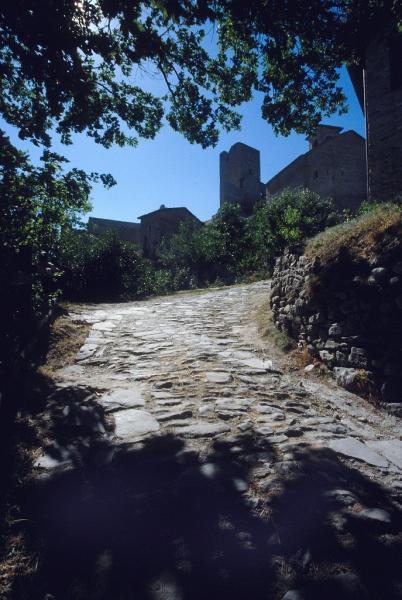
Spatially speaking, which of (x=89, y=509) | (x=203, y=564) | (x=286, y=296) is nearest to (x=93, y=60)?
(x=286, y=296)

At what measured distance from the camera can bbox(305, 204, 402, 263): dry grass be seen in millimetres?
3945

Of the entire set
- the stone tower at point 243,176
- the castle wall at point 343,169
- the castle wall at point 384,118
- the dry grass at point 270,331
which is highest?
the stone tower at point 243,176

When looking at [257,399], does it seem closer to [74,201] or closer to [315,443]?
[315,443]

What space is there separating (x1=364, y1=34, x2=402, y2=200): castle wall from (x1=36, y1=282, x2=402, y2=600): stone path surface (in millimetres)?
8757

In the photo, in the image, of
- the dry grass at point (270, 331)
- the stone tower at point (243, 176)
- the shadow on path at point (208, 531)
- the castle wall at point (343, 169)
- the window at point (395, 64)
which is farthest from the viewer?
the stone tower at point (243, 176)

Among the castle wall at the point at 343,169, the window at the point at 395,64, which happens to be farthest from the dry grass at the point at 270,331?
the castle wall at the point at 343,169

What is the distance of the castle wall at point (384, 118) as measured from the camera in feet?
31.4

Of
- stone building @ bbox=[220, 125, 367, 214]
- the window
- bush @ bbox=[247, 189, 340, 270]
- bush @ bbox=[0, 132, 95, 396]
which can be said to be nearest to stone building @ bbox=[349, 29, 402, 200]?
the window

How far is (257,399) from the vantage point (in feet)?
11.2

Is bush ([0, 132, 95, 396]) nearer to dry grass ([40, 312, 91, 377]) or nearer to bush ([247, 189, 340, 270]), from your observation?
dry grass ([40, 312, 91, 377])

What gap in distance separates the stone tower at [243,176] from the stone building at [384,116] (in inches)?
1185

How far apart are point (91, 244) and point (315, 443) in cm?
1251

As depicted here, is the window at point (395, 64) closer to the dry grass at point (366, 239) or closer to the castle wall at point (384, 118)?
the castle wall at point (384, 118)

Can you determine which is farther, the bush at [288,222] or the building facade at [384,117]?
the bush at [288,222]
